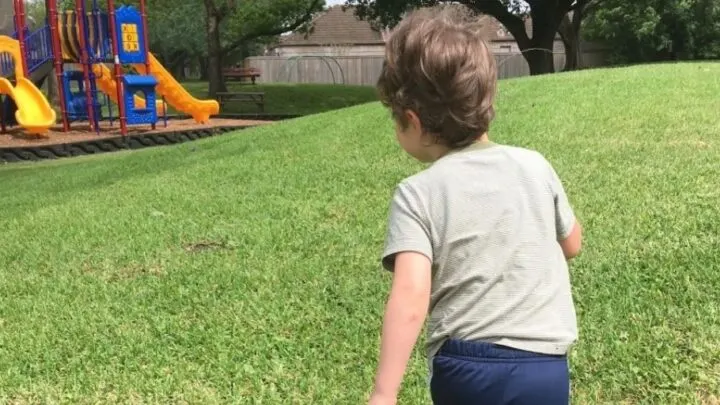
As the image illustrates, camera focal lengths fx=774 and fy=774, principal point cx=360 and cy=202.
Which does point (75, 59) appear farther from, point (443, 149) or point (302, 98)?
point (443, 149)

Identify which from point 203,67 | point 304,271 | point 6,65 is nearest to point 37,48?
point 6,65

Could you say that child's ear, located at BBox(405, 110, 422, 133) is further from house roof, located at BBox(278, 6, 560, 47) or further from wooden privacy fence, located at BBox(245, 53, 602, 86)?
house roof, located at BBox(278, 6, 560, 47)

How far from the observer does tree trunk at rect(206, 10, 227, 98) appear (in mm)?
30578

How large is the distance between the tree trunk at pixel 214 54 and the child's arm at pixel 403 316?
2931 cm

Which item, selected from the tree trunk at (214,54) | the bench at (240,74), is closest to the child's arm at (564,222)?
the tree trunk at (214,54)

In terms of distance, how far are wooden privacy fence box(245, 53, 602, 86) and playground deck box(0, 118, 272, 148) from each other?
1944cm

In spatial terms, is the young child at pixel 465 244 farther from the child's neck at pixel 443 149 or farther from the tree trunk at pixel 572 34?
the tree trunk at pixel 572 34

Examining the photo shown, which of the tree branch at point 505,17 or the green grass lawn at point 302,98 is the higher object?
the tree branch at point 505,17

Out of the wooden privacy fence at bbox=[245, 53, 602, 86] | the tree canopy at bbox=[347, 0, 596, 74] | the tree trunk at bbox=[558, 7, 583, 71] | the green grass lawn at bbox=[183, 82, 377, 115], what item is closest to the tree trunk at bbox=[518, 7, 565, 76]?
the tree canopy at bbox=[347, 0, 596, 74]

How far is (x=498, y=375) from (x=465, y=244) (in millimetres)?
282

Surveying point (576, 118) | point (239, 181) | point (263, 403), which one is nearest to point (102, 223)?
point (239, 181)

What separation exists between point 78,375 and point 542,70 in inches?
1028

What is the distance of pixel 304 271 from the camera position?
4.49m

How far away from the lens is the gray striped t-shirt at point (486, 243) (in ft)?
5.33
